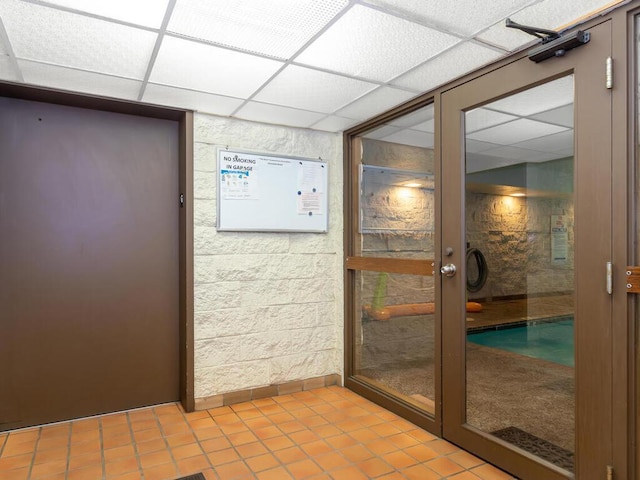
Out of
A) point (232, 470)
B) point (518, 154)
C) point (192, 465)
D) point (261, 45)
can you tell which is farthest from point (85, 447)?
point (518, 154)

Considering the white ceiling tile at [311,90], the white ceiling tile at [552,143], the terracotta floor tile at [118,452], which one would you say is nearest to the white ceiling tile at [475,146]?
the white ceiling tile at [552,143]

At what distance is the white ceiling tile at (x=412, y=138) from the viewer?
2.83 metres

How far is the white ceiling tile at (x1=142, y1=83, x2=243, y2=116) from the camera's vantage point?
267cm

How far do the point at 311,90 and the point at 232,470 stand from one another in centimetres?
234

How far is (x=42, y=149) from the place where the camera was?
2.80 m

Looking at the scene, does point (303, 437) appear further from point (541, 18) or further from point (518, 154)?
point (541, 18)

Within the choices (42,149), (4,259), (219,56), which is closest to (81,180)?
(42,149)

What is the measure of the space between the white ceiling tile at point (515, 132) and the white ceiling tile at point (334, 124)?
1.13m

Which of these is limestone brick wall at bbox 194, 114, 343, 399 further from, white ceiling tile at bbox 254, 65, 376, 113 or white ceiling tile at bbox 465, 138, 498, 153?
white ceiling tile at bbox 465, 138, 498, 153

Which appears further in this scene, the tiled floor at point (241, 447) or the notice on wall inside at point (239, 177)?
the notice on wall inside at point (239, 177)

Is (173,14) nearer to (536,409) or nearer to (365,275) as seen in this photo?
(365,275)

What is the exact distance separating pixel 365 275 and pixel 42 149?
8.50 ft

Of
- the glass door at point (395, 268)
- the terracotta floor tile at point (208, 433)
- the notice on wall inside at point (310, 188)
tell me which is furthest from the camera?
the notice on wall inside at point (310, 188)

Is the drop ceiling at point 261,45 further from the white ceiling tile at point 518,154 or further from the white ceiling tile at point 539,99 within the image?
the white ceiling tile at point 518,154
